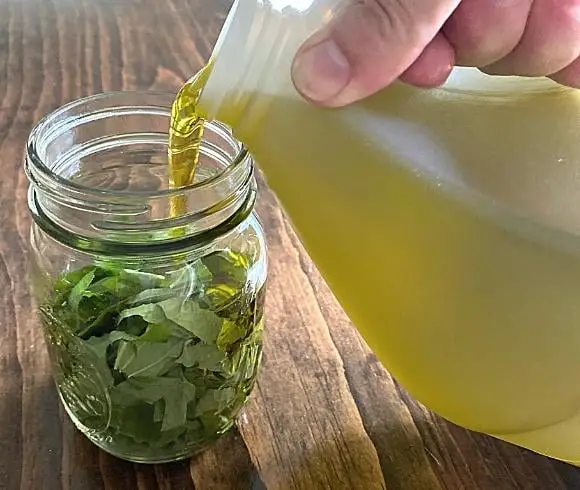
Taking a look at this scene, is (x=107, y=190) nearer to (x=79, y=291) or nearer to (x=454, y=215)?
(x=79, y=291)

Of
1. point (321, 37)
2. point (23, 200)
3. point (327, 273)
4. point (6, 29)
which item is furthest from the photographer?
point (6, 29)

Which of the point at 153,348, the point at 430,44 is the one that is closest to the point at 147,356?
the point at 153,348

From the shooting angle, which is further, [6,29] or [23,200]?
[6,29]

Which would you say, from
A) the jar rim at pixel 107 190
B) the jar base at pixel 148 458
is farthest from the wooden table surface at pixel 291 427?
the jar rim at pixel 107 190

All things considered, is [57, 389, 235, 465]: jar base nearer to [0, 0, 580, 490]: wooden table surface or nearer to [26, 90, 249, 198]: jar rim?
[0, 0, 580, 490]: wooden table surface

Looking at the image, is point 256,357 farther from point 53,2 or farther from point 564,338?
point 53,2

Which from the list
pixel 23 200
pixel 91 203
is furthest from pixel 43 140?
pixel 23 200

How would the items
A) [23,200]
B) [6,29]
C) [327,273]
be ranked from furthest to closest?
[6,29] < [23,200] < [327,273]

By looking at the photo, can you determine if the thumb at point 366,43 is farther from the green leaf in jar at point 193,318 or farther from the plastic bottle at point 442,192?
the green leaf in jar at point 193,318
